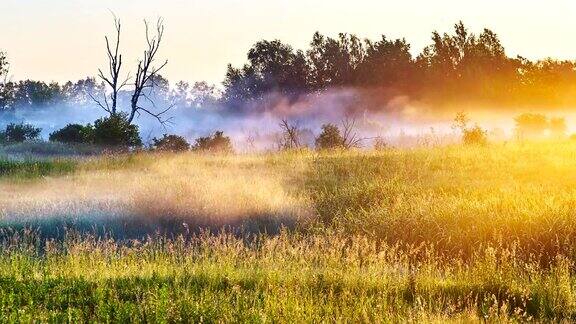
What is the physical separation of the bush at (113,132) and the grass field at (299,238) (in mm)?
10067

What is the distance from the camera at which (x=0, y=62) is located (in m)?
68.2

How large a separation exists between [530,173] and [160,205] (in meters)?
10.5

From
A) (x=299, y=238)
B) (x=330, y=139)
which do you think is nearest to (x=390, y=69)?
(x=330, y=139)

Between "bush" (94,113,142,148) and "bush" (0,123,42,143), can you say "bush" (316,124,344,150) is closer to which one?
"bush" (94,113,142,148)

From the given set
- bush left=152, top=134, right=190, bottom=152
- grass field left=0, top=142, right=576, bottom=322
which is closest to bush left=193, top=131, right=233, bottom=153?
bush left=152, top=134, right=190, bottom=152

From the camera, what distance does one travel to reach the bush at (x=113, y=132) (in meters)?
37.2

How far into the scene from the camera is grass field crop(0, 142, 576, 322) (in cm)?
913

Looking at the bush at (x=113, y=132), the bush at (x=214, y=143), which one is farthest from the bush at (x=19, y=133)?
the bush at (x=214, y=143)

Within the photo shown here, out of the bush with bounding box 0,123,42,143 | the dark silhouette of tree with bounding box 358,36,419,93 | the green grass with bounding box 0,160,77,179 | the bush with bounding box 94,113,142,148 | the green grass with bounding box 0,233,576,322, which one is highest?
the dark silhouette of tree with bounding box 358,36,419,93

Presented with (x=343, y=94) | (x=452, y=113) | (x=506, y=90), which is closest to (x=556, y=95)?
(x=506, y=90)

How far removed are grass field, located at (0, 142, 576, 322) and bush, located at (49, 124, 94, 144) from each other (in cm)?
1130

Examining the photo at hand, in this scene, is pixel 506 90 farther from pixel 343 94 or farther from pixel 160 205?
pixel 160 205

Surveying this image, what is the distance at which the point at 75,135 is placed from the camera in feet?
135

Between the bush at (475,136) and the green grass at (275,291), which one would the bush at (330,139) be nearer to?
the bush at (475,136)
